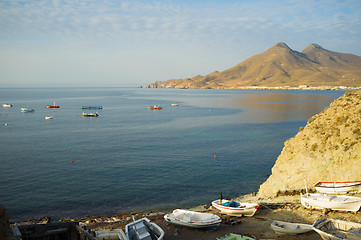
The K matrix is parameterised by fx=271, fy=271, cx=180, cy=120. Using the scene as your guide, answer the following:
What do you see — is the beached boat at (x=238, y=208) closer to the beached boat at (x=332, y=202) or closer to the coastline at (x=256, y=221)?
the coastline at (x=256, y=221)

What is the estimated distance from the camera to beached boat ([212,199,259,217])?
71.5ft

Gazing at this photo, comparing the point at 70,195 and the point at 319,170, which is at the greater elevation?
the point at 319,170

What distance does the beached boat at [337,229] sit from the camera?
15120 millimetres

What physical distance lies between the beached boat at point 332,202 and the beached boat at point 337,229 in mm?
3888

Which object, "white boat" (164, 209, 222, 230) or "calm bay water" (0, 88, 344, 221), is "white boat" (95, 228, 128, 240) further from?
"calm bay water" (0, 88, 344, 221)

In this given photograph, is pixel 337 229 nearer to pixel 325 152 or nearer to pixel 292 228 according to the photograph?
pixel 292 228

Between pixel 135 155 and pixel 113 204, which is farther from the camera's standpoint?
pixel 135 155

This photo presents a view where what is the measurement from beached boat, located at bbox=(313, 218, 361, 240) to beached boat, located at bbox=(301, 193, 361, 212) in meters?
3.89

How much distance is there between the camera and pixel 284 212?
22094mm

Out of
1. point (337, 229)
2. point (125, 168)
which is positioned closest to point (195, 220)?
point (337, 229)

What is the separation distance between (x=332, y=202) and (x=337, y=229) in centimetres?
412

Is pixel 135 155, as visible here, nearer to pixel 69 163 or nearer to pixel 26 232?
pixel 69 163

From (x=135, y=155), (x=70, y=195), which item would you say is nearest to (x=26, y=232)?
(x=70, y=195)

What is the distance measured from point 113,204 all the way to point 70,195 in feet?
18.8
